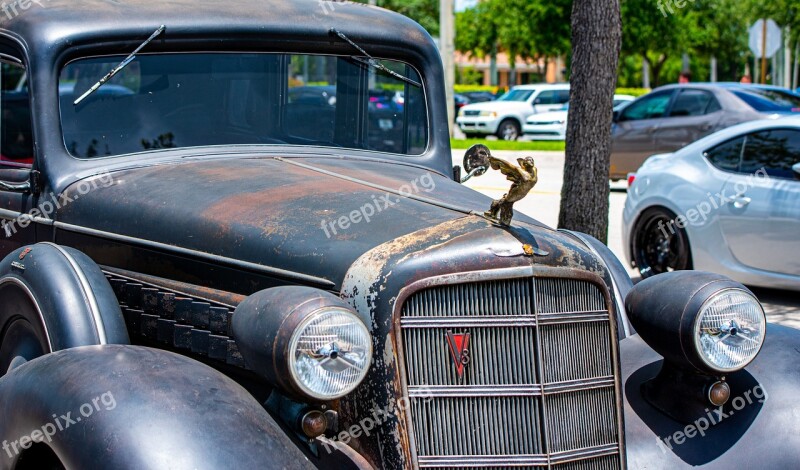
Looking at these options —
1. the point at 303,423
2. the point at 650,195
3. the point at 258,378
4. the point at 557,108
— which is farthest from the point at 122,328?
the point at 557,108

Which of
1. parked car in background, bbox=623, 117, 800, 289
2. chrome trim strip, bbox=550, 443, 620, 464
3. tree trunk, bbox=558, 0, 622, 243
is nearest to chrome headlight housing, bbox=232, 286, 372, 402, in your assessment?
chrome trim strip, bbox=550, 443, 620, 464

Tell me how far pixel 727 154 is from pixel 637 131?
265 inches

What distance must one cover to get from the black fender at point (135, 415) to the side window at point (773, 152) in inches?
245

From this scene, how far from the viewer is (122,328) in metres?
3.62

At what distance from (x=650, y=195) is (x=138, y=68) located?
18.4 feet

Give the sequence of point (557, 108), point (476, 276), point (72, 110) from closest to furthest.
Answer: point (476, 276) → point (72, 110) → point (557, 108)

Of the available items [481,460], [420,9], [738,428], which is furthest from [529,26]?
[481,460]

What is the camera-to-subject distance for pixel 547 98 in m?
27.6

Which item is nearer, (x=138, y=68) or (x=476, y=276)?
(x=476, y=276)

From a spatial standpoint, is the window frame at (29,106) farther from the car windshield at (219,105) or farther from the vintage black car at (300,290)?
the car windshield at (219,105)

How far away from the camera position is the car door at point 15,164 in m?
4.38

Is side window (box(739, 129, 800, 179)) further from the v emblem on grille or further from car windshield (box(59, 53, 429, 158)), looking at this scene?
the v emblem on grille

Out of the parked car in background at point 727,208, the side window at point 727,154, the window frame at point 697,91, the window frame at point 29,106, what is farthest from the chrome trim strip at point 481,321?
the window frame at point 697,91

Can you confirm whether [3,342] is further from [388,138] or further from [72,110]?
[388,138]
